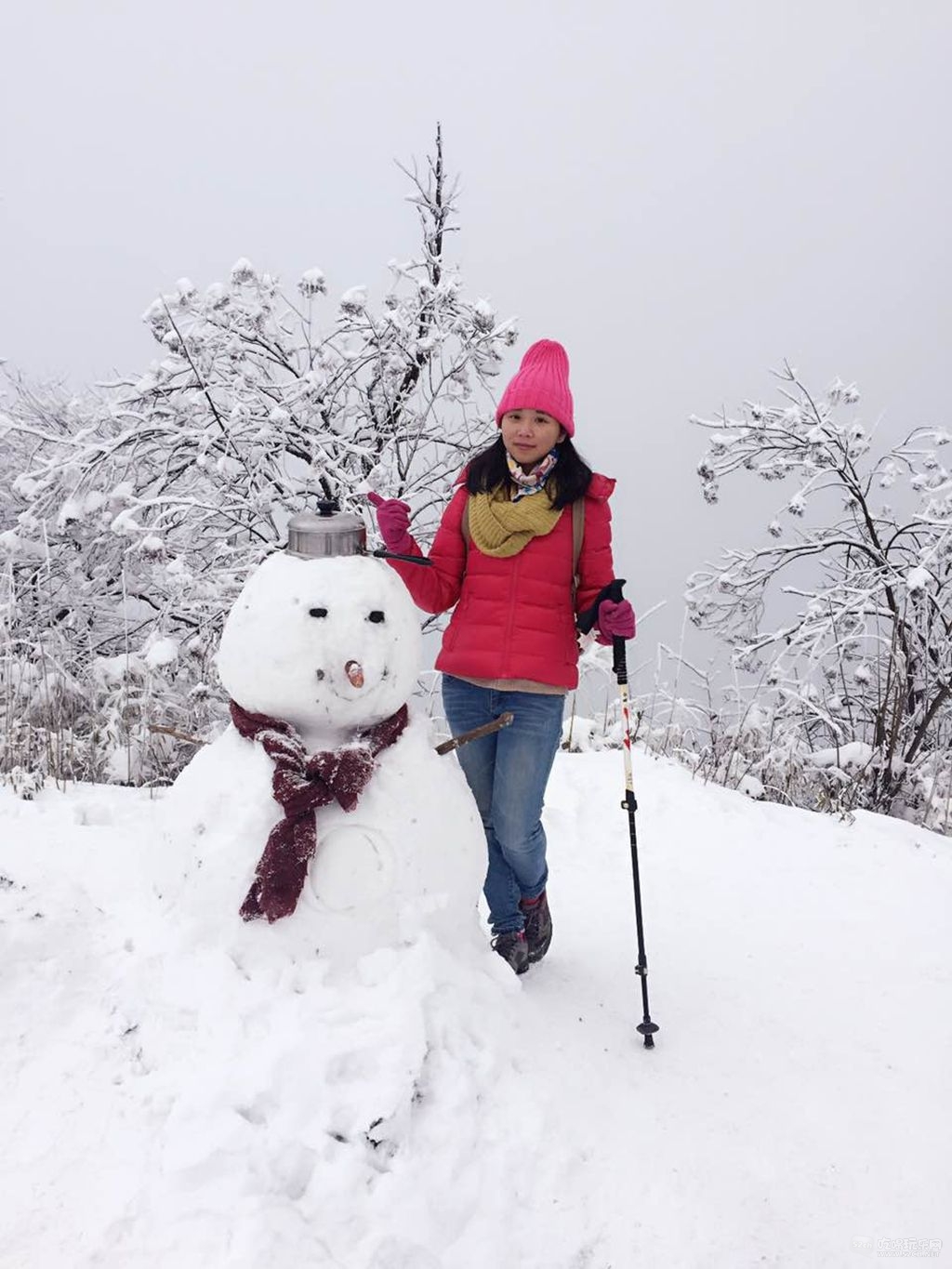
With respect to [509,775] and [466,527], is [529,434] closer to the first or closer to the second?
[466,527]

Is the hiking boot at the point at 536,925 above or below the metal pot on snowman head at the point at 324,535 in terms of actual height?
below

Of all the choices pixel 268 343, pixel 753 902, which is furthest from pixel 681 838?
pixel 268 343

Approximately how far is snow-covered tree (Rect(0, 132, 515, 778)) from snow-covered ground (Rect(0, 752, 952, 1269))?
344 centimetres

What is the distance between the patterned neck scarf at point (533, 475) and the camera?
2.60 metres

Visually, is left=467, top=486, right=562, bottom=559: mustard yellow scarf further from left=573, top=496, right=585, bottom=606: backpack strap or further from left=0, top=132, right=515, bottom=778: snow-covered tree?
left=0, top=132, right=515, bottom=778: snow-covered tree

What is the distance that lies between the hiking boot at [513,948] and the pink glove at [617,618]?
1110 millimetres

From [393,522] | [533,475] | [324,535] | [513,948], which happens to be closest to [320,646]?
[324,535]

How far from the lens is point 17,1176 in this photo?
5.29ft

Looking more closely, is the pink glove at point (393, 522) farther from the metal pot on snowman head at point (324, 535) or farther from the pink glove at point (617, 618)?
the pink glove at point (617, 618)

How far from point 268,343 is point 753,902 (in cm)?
562

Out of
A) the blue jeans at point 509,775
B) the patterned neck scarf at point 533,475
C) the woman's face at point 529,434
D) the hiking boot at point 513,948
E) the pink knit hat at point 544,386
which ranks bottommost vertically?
the hiking boot at point 513,948

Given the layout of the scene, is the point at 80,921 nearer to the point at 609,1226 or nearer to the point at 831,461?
the point at 609,1226

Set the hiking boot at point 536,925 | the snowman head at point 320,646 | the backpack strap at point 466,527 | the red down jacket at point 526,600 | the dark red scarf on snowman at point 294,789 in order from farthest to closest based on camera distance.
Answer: the hiking boot at point 536,925
the backpack strap at point 466,527
the red down jacket at point 526,600
the snowman head at point 320,646
the dark red scarf on snowman at point 294,789

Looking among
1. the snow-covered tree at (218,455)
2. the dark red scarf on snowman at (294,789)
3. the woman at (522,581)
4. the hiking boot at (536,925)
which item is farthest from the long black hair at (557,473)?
the snow-covered tree at (218,455)
